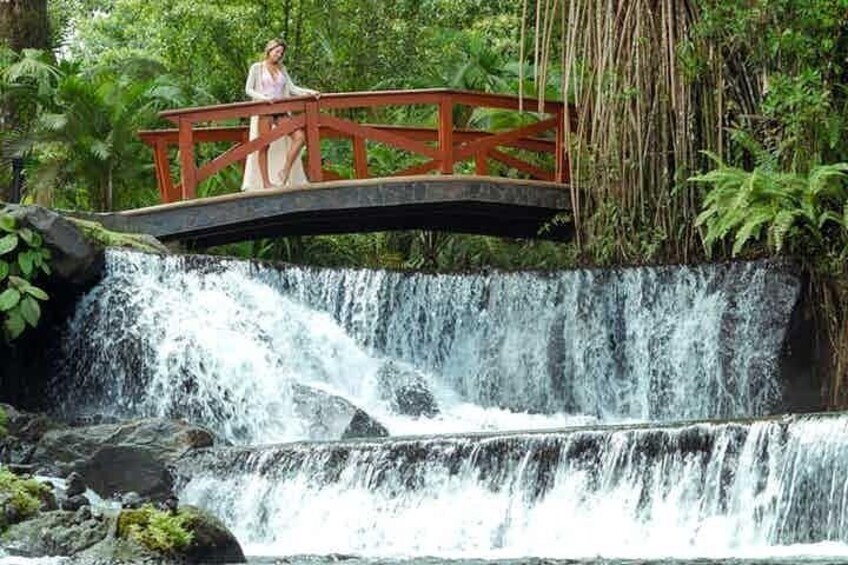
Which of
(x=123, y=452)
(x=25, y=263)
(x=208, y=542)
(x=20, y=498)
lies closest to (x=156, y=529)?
(x=208, y=542)

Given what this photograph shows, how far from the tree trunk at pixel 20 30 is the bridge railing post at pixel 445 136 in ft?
18.5

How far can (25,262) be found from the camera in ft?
52.5

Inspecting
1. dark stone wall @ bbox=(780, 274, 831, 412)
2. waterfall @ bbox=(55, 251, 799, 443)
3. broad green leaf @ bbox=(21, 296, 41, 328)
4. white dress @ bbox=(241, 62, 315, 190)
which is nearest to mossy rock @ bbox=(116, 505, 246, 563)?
waterfall @ bbox=(55, 251, 799, 443)

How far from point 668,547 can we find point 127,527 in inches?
123

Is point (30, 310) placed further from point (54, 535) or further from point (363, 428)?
point (54, 535)

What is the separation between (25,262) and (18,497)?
15.0 ft

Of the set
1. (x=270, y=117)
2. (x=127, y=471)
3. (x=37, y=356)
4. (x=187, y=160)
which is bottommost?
(x=127, y=471)

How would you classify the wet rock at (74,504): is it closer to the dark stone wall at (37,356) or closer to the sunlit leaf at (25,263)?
the sunlit leaf at (25,263)

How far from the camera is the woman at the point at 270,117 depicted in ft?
61.9

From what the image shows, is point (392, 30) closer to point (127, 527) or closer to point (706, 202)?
point (706, 202)

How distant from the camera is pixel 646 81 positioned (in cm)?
1866

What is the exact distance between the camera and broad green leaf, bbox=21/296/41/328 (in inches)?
622

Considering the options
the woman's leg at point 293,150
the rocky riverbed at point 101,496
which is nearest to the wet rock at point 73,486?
the rocky riverbed at point 101,496

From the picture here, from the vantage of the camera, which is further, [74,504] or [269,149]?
[269,149]
